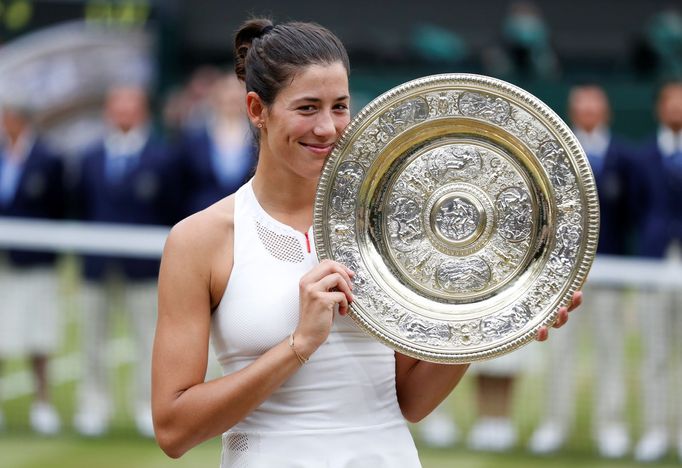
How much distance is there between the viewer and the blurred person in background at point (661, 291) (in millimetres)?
6199

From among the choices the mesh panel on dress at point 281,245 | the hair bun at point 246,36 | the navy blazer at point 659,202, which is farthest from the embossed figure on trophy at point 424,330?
the navy blazer at point 659,202

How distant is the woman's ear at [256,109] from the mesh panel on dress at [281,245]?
197 mm

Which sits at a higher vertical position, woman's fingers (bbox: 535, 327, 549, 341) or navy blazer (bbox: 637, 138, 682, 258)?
woman's fingers (bbox: 535, 327, 549, 341)

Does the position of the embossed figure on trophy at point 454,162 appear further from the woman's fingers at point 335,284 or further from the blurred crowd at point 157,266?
the blurred crowd at point 157,266

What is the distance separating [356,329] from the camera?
237 centimetres

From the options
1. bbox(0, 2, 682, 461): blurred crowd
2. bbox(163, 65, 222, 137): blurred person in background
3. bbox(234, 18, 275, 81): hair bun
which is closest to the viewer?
bbox(234, 18, 275, 81): hair bun

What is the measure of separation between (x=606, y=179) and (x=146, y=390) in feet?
8.77

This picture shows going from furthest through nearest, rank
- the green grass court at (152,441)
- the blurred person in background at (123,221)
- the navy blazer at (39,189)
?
the navy blazer at (39,189) → the blurred person in background at (123,221) → the green grass court at (152,441)

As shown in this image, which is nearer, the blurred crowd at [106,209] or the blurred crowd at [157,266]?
the blurred crowd at [157,266]

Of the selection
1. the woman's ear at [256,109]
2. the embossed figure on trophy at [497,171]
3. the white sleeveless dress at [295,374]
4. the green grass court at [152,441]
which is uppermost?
the woman's ear at [256,109]

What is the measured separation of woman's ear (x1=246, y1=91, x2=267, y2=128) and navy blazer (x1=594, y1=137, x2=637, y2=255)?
4492 millimetres

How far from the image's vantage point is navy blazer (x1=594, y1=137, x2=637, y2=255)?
667 cm

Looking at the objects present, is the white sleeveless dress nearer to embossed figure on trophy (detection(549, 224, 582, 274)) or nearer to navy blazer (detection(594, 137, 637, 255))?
embossed figure on trophy (detection(549, 224, 582, 274))

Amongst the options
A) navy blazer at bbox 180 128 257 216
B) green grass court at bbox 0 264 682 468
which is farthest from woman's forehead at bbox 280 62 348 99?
navy blazer at bbox 180 128 257 216
